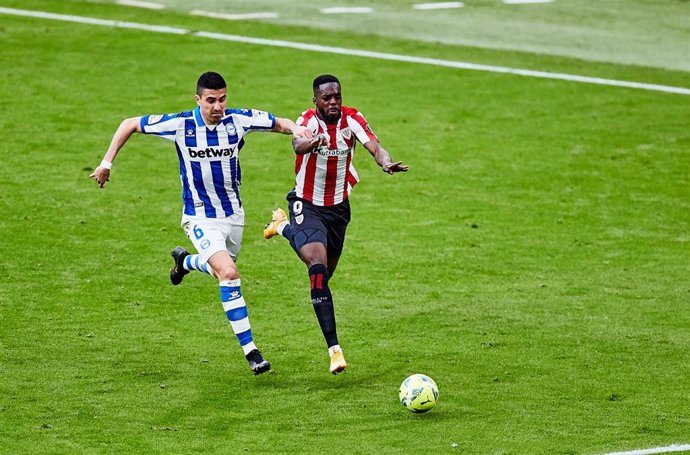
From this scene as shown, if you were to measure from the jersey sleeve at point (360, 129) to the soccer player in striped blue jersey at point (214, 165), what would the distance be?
56cm

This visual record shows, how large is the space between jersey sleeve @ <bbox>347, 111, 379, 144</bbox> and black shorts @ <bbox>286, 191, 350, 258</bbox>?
2.41 feet

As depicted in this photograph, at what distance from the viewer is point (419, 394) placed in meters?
11.3

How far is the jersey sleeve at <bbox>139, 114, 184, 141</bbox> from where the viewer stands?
1238 cm

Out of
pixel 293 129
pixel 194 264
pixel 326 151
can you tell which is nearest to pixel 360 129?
pixel 326 151

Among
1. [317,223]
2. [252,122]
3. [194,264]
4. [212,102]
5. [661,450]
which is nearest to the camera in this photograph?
[661,450]

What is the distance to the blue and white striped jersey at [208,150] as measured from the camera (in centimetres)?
1241

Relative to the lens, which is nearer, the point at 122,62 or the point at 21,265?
the point at 21,265

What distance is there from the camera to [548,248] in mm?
17266

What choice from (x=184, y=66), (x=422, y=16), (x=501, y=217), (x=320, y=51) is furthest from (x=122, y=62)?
(x=501, y=217)

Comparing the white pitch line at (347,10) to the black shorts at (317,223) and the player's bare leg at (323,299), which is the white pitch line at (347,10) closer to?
the black shorts at (317,223)

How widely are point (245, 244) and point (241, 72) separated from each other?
766 cm

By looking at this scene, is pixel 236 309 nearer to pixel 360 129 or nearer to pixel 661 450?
pixel 360 129

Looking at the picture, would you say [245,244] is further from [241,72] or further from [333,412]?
[241,72]

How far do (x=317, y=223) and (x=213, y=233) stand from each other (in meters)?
1.02
